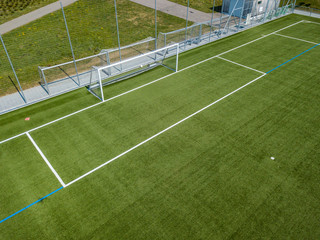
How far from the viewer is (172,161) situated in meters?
9.09

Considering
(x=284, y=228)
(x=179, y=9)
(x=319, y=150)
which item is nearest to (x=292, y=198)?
(x=284, y=228)

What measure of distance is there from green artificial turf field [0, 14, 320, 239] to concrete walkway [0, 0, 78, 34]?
1149 cm

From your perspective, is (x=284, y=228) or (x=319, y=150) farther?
(x=319, y=150)

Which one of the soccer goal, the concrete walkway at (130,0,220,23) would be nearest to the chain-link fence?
the concrete walkway at (130,0,220,23)

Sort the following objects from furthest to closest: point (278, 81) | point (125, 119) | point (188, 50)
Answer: point (188, 50) → point (278, 81) → point (125, 119)

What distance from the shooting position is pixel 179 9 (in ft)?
85.1

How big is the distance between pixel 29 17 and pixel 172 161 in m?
19.6

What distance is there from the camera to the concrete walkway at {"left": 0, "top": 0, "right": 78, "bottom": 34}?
64.0 ft

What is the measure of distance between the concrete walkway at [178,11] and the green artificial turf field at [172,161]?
12.3 meters

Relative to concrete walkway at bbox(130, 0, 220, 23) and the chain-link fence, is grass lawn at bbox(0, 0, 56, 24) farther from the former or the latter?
concrete walkway at bbox(130, 0, 220, 23)

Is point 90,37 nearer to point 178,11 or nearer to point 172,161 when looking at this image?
point 178,11

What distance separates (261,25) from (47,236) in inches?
914

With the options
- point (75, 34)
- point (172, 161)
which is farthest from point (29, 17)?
point (172, 161)

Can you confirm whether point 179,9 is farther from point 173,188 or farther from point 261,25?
point 173,188
